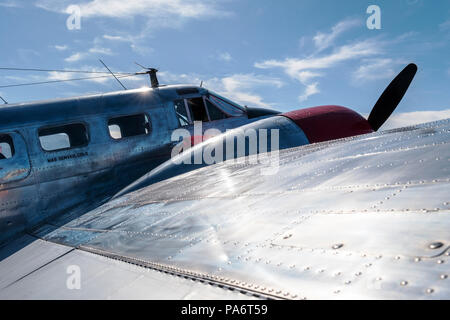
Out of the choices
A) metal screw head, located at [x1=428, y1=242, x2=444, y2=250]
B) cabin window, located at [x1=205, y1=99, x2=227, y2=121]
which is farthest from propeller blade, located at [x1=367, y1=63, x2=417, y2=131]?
metal screw head, located at [x1=428, y1=242, x2=444, y2=250]

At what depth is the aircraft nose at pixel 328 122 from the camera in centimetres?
970

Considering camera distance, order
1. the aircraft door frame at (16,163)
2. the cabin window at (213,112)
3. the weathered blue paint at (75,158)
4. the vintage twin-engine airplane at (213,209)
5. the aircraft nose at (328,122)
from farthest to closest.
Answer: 1. the cabin window at (213,112)
2. the aircraft nose at (328,122)
3. the weathered blue paint at (75,158)
4. the aircraft door frame at (16,163)
5. the vintage twin-engine airplane at (213,209)

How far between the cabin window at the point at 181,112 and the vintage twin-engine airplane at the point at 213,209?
0.18 meters

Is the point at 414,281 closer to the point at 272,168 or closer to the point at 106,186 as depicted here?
the point at 272,168

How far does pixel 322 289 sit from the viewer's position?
2.09 metres

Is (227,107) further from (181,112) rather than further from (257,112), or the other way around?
(181,112)

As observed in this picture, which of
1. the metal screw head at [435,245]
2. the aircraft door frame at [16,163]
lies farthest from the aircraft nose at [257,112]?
the metal screw head at [435,245]

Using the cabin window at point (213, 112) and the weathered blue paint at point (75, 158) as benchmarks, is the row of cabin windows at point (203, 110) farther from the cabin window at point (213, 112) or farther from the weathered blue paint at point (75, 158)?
the weathered blue paint at point (75, 158)

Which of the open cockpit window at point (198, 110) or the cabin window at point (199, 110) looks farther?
the cabin window at point (199, 110)

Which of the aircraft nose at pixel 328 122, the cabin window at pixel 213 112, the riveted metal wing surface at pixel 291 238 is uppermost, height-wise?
the cabin window at pixel 213 112

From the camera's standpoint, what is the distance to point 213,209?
460cm

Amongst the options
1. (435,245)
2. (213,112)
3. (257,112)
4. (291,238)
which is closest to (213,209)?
(291,238)
